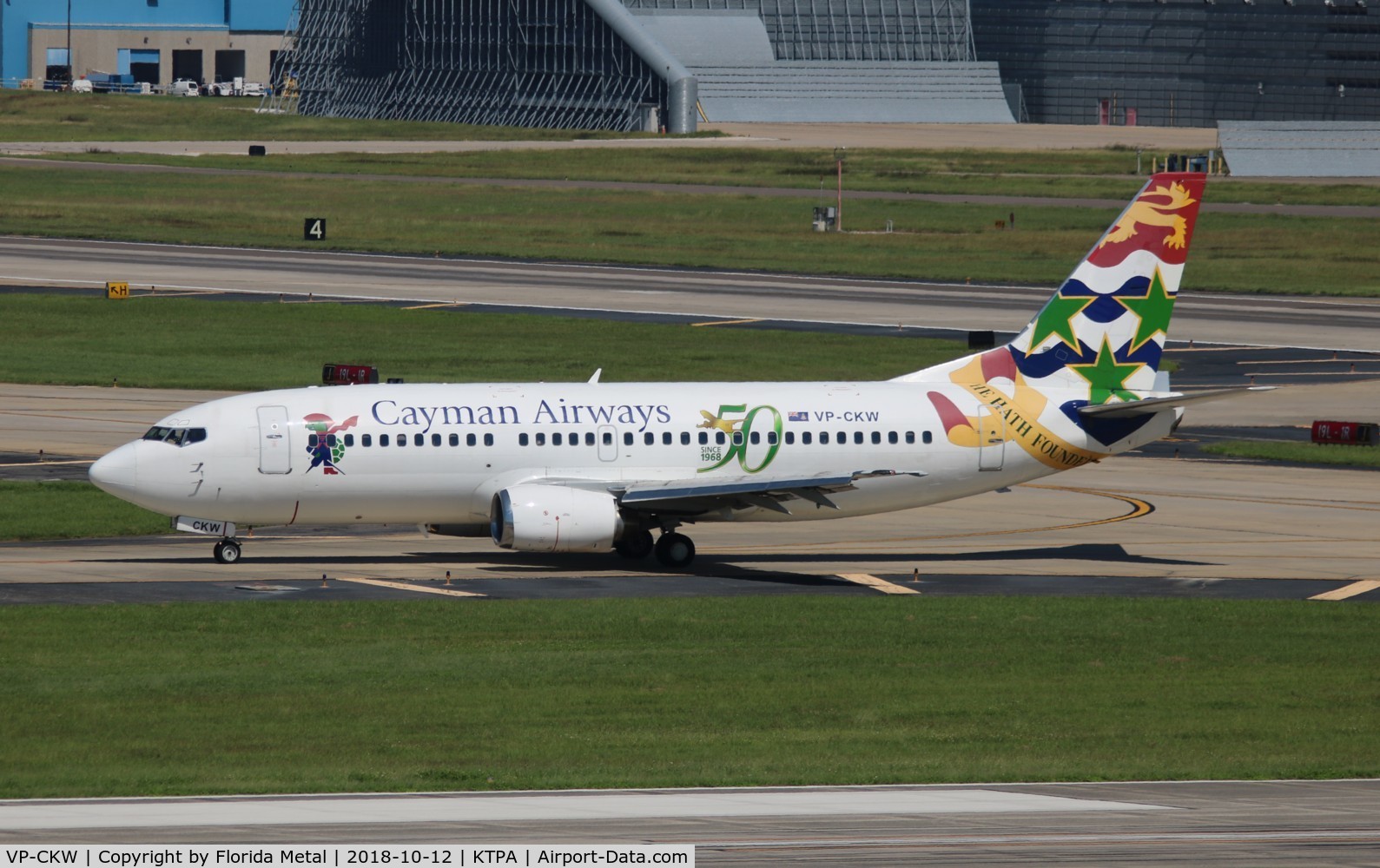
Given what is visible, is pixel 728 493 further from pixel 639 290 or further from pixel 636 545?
pixel 639 290

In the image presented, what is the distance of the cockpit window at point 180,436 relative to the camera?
44.2 metres

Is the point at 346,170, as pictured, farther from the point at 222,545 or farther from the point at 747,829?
the point at 747,829

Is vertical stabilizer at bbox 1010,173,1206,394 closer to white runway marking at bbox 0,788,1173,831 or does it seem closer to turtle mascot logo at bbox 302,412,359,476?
turtle mascot logo at bbox 302,412,359,476

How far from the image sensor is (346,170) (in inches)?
6250

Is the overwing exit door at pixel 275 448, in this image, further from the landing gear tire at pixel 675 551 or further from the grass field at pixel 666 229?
the grass field at pixel 666 229

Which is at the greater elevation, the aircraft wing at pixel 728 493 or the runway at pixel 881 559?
the aircraft wing at pixel 728 493

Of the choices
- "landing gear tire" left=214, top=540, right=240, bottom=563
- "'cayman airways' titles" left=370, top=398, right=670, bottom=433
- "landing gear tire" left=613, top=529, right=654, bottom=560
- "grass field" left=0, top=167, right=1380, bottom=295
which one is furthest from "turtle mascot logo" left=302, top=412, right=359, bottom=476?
"grass field" left=0, top=167, right=1380, bottom=295

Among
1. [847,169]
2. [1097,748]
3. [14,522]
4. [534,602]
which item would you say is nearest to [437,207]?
[847,169]

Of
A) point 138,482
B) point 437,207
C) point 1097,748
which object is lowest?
point 1097,748

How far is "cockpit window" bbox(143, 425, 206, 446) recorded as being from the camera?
44.2m

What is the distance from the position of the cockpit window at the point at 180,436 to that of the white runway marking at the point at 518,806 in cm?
2009

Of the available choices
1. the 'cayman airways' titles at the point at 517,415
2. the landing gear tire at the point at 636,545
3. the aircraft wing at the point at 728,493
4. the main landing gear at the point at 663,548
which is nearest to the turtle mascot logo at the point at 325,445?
the 'cayman airways' titles at the point at 517,415

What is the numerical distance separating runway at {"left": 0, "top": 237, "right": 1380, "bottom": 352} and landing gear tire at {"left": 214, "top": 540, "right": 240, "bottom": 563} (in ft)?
160

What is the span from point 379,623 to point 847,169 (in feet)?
419
